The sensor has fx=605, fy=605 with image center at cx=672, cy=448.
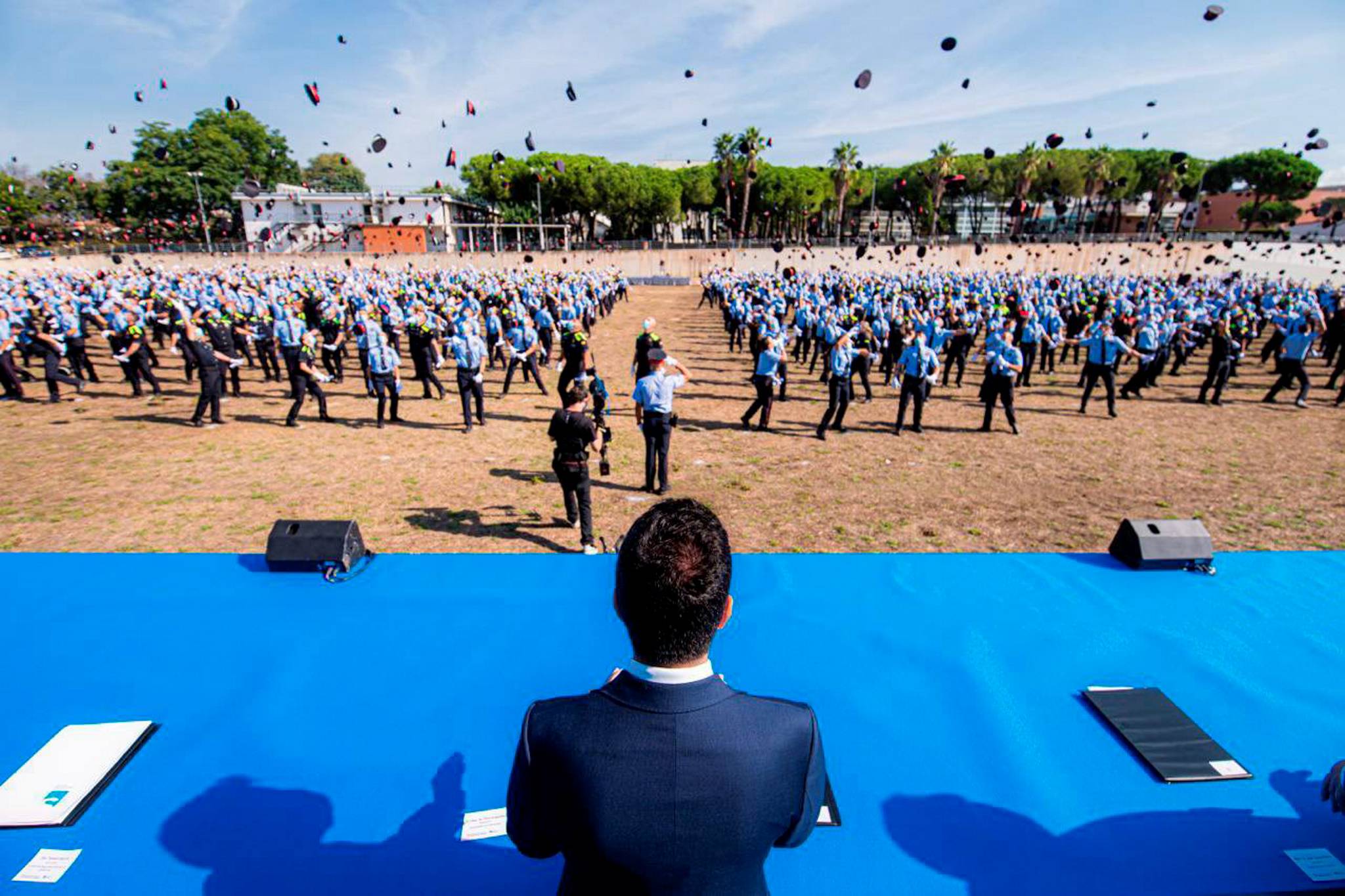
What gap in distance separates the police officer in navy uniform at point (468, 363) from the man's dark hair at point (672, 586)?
10597 mm

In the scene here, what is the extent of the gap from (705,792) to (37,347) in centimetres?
2526

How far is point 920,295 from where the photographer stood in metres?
24.5

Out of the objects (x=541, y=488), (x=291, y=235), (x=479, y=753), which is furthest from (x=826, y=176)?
(x=479, y=753)

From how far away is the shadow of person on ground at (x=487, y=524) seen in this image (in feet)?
25.7

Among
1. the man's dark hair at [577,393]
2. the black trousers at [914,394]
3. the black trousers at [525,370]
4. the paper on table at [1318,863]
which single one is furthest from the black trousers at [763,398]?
the paper on table at [1318,863]

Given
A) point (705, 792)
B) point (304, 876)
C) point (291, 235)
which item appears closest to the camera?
point (705, 792)

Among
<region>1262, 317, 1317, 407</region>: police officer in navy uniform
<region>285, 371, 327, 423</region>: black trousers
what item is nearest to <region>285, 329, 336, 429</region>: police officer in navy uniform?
<region>285, 371, 327, 423</region>: black trousers

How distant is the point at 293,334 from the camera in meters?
12.7

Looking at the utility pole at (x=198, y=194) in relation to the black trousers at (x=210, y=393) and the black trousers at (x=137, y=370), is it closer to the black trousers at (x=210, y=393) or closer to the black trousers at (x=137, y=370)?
the black trousers at (x=137, y=370)

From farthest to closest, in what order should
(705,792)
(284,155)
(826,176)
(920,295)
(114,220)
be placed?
(284,155) < (826,176) < (114,220) < (920,295) < (705,792)

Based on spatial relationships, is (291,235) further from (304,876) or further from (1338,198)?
(1338,198)

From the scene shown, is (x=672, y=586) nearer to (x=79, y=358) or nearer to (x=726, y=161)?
(x=79, y=358)

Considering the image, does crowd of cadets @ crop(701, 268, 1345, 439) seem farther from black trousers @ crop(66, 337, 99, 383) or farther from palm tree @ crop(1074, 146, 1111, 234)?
palm tree @ crop(1074, 146, 1111, 234)

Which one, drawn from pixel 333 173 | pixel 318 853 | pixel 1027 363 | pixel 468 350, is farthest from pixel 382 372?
pixel 333 173
